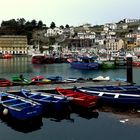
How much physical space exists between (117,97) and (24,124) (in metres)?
8.47

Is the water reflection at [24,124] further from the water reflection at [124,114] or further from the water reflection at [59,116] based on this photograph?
the water reflection at [124,114]

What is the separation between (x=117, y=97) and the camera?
3244 centimetres

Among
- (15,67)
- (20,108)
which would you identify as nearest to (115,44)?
(15,67)

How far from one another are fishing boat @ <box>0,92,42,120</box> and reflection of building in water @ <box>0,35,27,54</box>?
14360 centimetres

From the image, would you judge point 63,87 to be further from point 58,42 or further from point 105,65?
point 58,42

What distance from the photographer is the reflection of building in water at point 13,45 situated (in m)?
173

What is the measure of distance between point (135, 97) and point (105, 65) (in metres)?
52.2

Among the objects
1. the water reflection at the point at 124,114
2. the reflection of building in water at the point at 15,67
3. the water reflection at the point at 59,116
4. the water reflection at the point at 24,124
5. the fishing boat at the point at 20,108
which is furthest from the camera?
the reflection of building in water at the point at 15,67

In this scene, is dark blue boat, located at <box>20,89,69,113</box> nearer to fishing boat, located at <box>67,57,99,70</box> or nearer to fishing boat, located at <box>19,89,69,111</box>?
fishing boat, located at <box>19,89,69,111</box>

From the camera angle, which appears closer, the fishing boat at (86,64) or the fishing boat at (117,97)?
the fishing boat at (117,97)

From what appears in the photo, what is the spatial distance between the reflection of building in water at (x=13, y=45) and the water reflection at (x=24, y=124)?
145 meters

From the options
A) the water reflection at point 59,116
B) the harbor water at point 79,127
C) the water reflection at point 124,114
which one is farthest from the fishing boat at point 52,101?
the water reflection at point 124,114

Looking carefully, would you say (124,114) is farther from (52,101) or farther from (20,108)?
(20,108)

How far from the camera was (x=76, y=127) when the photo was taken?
27312 mm
